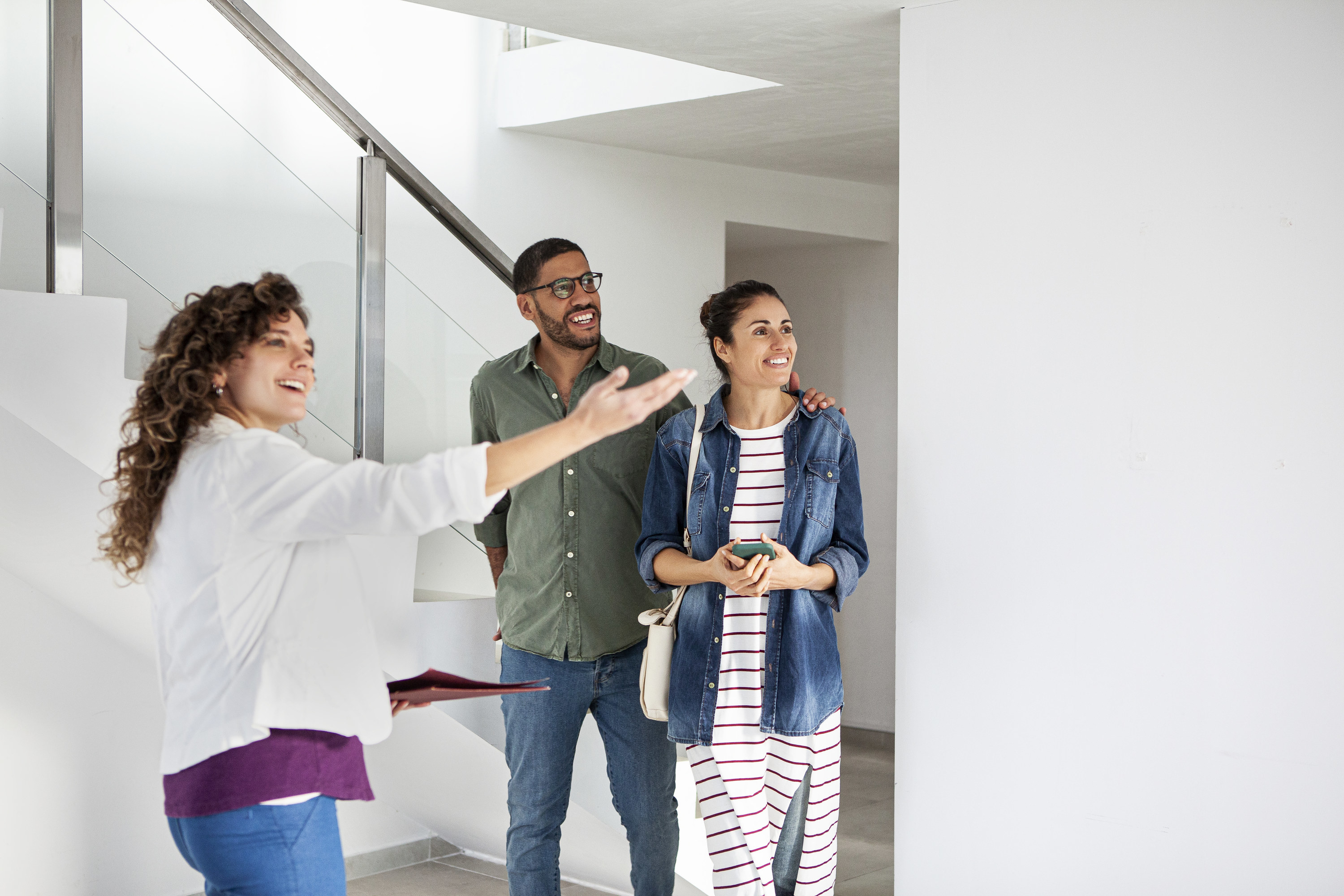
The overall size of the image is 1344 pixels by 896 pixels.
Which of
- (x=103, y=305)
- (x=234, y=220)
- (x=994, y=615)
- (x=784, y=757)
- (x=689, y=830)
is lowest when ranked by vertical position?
(x=689, y=830)

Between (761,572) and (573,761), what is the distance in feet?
2.68

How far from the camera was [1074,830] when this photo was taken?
2.75m

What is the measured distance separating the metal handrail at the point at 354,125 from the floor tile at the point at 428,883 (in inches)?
84.2

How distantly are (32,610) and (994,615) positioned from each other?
9.24 ft

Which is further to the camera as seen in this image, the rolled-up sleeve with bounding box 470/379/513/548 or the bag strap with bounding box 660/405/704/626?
the rolled-up sleeve with bounding box 470/379/513/548

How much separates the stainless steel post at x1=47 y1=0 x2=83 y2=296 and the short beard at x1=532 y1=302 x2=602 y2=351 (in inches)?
44.2

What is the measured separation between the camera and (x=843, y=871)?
4.30 metres

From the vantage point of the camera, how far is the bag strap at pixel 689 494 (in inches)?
102

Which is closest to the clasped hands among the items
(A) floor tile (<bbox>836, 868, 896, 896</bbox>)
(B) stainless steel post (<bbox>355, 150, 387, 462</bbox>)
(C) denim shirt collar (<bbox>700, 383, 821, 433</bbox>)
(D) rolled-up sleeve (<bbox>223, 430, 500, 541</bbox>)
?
(C) denim shirt collar (<bbox>700, 383, 821, 433</bbox>)

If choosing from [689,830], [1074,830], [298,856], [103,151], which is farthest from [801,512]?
[689,830]

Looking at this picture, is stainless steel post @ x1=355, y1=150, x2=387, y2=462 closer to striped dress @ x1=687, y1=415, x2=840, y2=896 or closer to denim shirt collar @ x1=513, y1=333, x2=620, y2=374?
denim shirt collar @ x1=513, y1=333, x2=620, y2=374

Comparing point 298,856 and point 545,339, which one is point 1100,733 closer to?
point 545,339

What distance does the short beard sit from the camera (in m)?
2.80

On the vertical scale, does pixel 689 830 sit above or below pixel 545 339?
below
